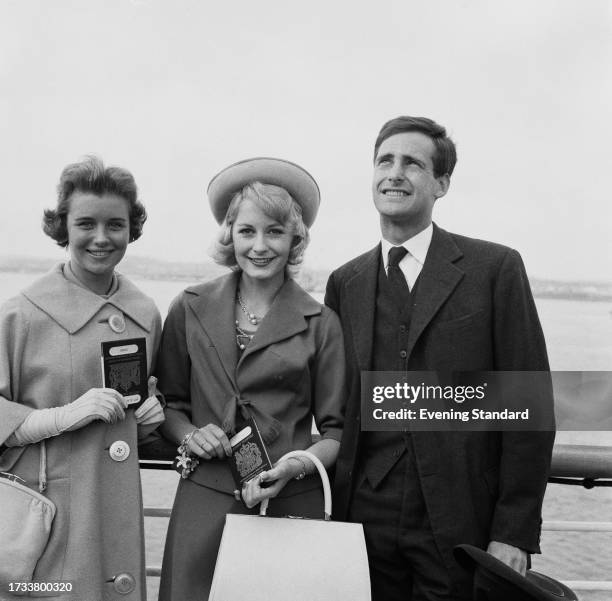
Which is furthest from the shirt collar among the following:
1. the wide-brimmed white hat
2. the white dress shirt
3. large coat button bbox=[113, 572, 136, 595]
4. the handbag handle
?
large coat button bbox=[113, 572, 136, 595]

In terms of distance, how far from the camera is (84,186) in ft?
6.86

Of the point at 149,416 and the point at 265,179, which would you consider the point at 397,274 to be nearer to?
the point at 265,179

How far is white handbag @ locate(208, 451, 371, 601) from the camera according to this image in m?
1.84

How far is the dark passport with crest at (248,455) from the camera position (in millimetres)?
1974

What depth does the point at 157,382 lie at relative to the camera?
7.21 feet

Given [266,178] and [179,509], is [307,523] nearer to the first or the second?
[179,509]

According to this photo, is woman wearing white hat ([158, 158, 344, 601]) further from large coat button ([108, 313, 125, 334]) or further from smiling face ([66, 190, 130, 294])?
smiling face ([66, 190, 130, 294])

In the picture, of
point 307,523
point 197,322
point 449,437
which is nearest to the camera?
point 307,523

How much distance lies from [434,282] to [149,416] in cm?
86

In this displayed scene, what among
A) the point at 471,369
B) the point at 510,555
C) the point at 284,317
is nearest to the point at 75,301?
the point at 284,317

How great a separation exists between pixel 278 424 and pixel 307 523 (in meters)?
0.30

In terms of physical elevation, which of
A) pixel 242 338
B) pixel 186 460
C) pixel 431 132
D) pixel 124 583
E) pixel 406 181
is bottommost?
pixel 124 583

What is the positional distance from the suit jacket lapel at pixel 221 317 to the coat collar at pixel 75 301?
0.45 ft

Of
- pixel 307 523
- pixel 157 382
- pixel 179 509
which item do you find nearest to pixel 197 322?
pixel 157 382
